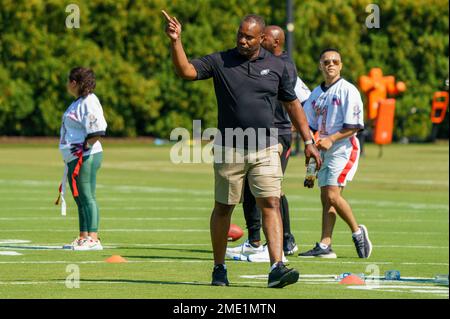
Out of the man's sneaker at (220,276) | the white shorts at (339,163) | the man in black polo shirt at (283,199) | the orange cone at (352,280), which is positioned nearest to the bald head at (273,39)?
the man in black polo shirt at (283,199)

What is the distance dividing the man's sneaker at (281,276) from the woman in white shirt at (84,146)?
418 centimetres

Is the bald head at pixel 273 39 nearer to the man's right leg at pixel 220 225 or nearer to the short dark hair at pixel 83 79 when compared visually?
the short dark hair at pixel 83 79

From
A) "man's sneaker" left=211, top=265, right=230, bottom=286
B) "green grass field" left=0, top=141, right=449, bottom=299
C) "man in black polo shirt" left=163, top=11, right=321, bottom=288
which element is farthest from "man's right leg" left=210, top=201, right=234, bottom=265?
"green grass field" left=0, top=141, right=449, bottom=299

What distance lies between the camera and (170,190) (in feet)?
86.6

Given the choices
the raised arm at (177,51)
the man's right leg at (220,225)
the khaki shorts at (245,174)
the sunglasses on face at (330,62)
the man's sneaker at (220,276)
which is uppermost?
the raised arm at (177,51)

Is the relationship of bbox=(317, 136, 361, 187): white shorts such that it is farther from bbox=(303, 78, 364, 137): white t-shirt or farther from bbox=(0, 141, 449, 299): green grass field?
bbox=(0, 141, 449, 299): green grass field

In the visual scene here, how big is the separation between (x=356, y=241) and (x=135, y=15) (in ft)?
155

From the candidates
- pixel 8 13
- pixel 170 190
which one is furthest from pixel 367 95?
pixel 170 190

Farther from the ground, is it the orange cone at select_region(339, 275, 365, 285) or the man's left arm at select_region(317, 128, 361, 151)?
the man's left arm at select_region(317, 128, 361, 151)

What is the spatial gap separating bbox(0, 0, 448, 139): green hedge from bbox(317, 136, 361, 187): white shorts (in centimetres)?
4451

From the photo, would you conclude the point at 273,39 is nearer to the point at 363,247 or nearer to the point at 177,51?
the point at 363,247

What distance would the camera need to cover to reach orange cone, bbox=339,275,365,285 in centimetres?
1151

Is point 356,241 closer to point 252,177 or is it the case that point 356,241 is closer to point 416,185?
point 252,177

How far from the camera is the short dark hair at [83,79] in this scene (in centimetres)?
1478
